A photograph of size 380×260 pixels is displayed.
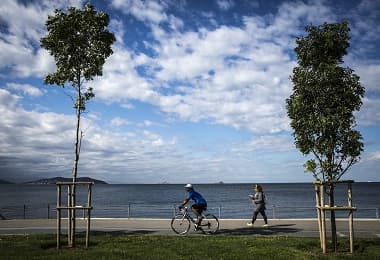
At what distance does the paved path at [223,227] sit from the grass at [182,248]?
9.59ft

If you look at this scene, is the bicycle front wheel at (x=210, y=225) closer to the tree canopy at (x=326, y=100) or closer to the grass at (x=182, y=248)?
the grass at (x=182, y=248)

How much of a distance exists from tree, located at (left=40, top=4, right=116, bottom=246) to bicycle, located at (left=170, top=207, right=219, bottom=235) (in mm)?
5706

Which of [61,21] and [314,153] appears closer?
[314,153]

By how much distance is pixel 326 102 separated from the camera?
12797 mm

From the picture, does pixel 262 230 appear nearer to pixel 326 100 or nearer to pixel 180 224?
pixel 180 224

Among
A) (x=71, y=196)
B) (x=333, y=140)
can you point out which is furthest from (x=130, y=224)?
(x=333, y=140)

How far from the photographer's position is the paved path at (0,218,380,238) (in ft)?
56.5

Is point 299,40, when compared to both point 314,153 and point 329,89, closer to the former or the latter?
point 329,89

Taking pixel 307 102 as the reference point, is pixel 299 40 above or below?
above

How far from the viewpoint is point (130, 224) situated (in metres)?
20.9

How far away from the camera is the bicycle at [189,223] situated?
17.4 m

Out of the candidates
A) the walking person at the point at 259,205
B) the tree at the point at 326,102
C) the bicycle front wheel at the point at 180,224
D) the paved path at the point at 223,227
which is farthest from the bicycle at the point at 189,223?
the tree at the point at 326,102

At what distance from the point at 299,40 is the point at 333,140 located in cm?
344

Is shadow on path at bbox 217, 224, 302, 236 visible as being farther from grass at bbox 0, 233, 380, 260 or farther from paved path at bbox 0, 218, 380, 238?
grass at bbox 0, 233, 380, 260
